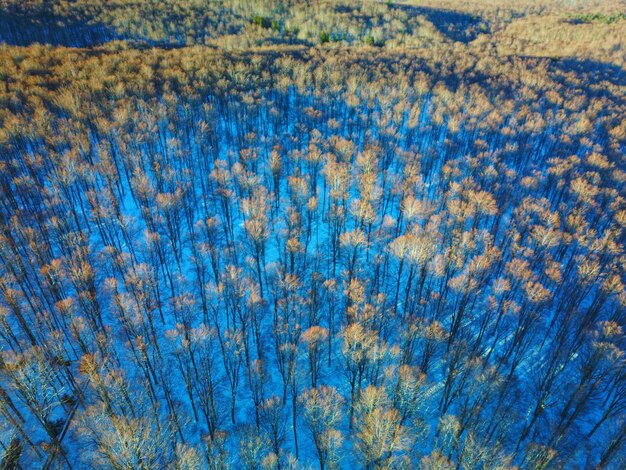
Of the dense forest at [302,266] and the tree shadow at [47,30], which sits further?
the tree shadow at [47,30]

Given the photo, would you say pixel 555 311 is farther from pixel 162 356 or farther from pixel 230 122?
pixel 230 122

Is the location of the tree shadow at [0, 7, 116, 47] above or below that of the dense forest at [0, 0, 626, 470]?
above

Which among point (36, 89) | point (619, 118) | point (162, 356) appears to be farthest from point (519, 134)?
point (36, 89)

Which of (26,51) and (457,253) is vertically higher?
(26,51)

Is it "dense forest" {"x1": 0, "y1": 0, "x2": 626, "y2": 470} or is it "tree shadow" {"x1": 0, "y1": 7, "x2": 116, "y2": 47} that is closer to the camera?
"dense forest" {"x1": 0, "y1": 0, "x2": 626, "y2": 470}

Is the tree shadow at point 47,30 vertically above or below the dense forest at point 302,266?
above

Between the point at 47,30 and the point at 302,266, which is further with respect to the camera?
the point at 47,30

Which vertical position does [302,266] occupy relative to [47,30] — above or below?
below

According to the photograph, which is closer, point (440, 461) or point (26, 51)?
point (440, 461)
